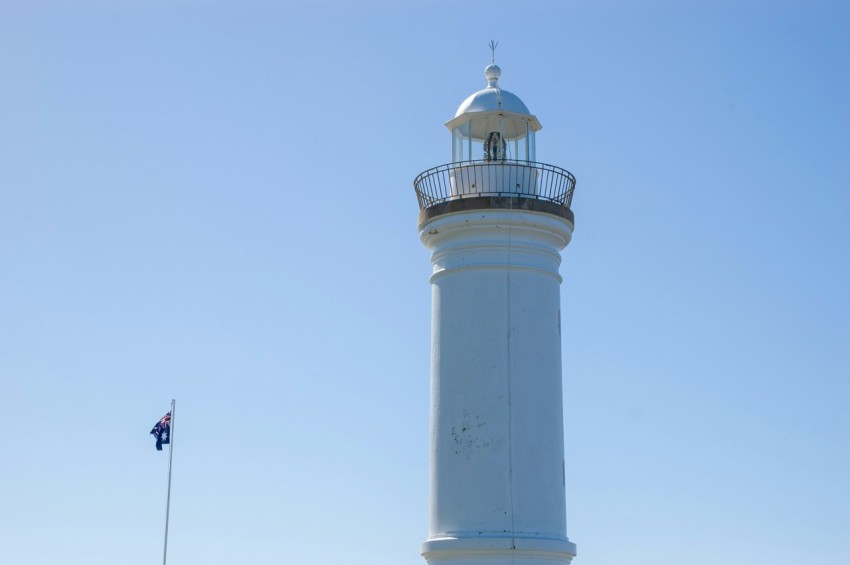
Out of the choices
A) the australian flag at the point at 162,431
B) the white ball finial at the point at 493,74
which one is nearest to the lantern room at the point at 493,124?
→ the white ball finial at the point at 493,74

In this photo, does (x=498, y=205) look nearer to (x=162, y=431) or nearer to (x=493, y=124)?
(x=493, y=124)

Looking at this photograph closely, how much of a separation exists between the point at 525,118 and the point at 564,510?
705cm

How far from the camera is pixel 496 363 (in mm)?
23078

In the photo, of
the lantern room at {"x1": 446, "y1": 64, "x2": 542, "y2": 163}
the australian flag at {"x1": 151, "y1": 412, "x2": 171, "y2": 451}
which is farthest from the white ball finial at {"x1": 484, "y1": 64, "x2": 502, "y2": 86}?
the australian flag at {"x1": 151, "y1": 412, "x2": 171, "y2": 451}

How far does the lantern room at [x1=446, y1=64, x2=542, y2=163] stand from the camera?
2459cm

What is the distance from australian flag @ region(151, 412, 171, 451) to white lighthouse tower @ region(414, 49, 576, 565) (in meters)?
9.93

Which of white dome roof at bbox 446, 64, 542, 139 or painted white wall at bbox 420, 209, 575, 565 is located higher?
white dome roof at bbox 446, 64, 542, 139

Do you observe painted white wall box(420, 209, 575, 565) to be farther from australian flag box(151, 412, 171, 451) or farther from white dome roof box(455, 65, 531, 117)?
australian flag box(151, 412, 171, 451)

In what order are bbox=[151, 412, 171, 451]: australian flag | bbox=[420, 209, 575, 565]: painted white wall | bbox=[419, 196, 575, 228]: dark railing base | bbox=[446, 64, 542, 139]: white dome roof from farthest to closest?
bbox=[151, 412, 171, 451]: australian flag → bbox=[446, 64, 542, 139]: white dome roof → bbox=[419, 196, 575, 228]: dark railing base → bbox=[420, 209, 575, 565]: painted white wall

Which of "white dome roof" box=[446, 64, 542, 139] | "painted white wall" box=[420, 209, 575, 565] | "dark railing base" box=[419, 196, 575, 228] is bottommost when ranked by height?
"painted white wall" box=[420, 209, 575, 565]

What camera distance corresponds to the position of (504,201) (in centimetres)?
2347

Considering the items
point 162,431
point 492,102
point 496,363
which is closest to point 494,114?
point 492,102

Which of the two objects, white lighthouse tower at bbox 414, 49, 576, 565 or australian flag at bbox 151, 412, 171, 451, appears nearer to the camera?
white lighthouse tower at bbox 414, 49, 576, 565

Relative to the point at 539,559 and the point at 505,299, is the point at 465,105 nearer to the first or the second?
the point at 505,299
